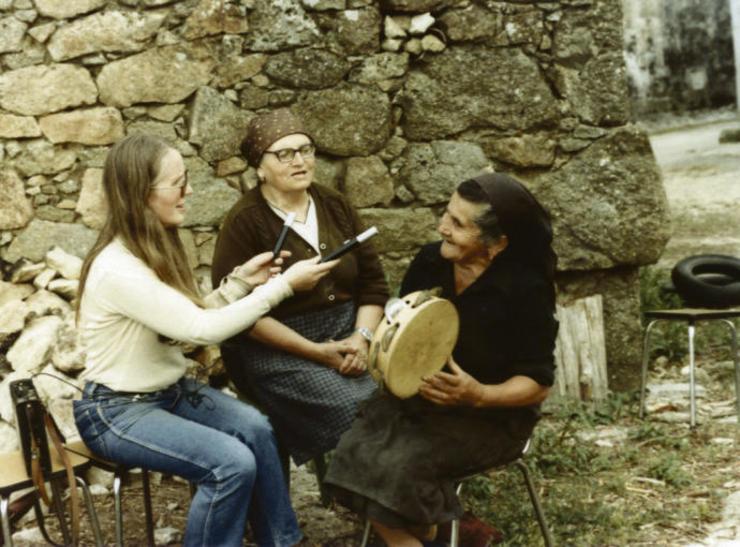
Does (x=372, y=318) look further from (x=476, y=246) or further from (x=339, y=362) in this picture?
(x=476, y=246)

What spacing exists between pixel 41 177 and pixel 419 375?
2.49 meters

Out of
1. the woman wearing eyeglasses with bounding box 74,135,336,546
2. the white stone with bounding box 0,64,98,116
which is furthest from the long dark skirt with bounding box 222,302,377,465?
the white stone with bounding box 0,64,98,116

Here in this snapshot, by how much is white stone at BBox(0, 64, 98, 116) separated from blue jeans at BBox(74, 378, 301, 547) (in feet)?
6.17

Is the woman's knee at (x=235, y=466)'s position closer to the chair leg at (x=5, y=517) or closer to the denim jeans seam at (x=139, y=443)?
the denim jeans seam at (x=139, y=443)

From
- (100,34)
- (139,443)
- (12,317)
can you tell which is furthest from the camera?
(100,34)

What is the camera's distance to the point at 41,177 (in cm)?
514

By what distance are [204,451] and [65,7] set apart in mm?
2477

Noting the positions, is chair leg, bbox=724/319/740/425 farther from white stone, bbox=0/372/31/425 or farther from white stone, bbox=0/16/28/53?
white stone, bbox=0/16/28/53

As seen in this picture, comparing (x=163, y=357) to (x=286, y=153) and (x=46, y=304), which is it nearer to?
(x=286, y=153)

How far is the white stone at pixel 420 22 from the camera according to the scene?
17.6 feet

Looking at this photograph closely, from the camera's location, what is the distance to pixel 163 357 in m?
3.69

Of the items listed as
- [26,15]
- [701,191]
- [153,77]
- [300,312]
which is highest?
[26,15]

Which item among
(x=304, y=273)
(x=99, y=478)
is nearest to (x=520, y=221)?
(x=304, y=273)

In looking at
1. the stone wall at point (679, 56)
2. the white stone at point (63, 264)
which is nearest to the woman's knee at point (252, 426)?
the white stone at point (63, 264)
